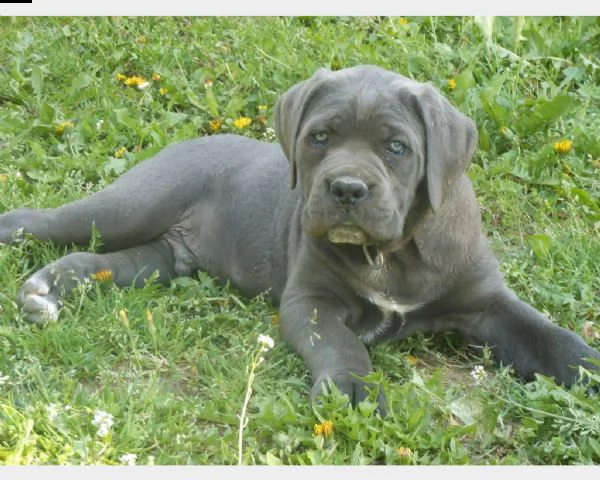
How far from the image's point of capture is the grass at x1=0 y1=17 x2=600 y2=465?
450 cm

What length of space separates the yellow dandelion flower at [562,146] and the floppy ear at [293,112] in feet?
6.73

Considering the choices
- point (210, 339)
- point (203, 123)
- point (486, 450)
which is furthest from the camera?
point (203, 123)

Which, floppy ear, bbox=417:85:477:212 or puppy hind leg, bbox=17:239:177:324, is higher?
floppy ear, bbox=417:85:477:212

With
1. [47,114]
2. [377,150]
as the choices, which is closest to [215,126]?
[47,114]

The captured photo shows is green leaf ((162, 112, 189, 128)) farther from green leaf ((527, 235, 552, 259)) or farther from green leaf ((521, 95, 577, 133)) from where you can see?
green leaf ((527, 235, 552, 259))

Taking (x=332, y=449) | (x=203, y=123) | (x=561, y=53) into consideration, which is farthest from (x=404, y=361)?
(x=561, y=53)

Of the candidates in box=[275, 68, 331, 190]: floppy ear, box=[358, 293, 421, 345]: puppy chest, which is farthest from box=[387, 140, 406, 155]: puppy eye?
box=[358, 293, 421, 345]: puppy chest

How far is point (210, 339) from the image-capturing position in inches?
216

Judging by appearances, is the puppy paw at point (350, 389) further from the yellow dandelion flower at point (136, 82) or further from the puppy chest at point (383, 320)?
the yellow dandelion flower at point (136, 82)

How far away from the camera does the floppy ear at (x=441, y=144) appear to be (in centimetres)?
504

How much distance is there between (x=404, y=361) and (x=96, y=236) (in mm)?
1873

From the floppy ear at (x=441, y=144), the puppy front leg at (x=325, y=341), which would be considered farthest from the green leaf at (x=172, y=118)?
the floppy ear at (x=441, y=144)

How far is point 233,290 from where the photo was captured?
6.06 metres

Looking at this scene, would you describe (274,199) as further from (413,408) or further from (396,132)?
(413,408)
